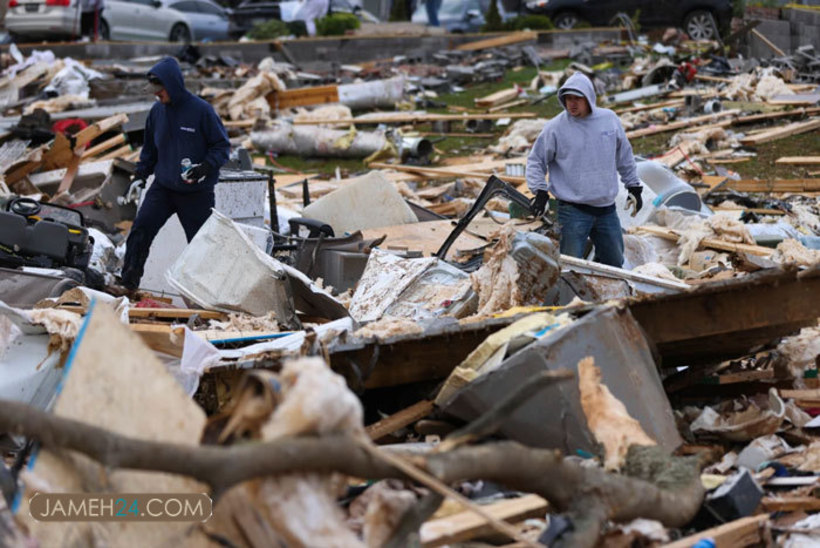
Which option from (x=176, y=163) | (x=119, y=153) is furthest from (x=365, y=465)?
(x=119, y=153)

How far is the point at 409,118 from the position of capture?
56.3ft

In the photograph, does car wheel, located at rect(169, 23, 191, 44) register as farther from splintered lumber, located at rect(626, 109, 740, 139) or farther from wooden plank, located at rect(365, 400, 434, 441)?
wooden plank, located at rect(365, 400, 434, 441)

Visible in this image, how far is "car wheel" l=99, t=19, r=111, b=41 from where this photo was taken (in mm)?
23969

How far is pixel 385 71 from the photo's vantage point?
22156 millimetres

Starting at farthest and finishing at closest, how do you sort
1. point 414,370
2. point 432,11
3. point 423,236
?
point 432,11 < point 423,236 < point 414,370

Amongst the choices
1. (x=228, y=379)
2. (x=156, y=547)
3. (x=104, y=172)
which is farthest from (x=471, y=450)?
(x=104, y=172)

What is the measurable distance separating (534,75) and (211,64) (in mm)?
6420

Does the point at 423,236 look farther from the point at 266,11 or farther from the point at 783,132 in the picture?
the point at 266,11

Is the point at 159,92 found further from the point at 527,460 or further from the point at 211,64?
the point at 211,64

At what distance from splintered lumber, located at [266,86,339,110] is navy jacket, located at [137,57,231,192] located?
996 centimetres

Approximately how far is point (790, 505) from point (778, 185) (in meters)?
7.67

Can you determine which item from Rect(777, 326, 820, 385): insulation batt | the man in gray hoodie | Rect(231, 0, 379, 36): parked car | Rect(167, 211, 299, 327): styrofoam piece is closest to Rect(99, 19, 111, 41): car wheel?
Rect(231, 0, 379, 36): parked car

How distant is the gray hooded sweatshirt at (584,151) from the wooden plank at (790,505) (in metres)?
3.36

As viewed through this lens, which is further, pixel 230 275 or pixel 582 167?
pixel 582 167
